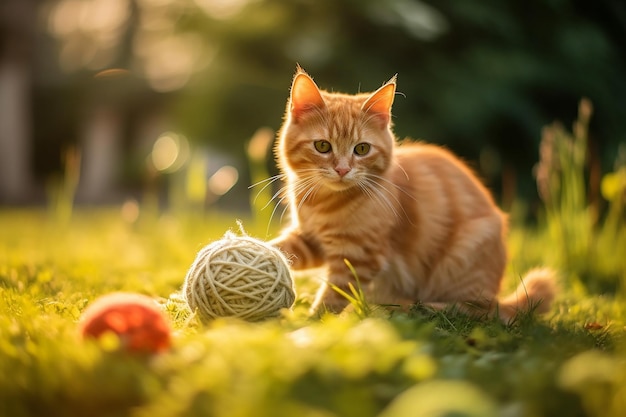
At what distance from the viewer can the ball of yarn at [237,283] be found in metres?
2.16

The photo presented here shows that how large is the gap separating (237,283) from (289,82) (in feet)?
18.3

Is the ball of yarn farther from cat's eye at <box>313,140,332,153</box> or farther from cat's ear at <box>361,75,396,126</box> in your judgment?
cat's ear at <box>361,75,396,126</box>

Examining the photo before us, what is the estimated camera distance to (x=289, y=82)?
24.5ft

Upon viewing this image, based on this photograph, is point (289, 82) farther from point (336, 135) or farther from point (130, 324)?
point (130, 324)

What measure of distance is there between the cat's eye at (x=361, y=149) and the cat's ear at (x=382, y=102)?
0.48 feet

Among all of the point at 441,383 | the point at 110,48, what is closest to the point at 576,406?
the point at 441,383

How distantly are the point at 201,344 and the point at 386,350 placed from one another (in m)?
0.49

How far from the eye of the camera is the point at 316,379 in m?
1.46

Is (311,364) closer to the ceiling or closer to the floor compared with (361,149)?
closer to the floor

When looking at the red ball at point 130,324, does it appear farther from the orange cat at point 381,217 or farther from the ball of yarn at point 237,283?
the orange cat at point 381,217

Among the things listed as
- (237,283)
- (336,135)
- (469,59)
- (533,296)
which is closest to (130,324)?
(237,283)

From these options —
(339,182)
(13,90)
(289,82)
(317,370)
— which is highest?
(13,90)

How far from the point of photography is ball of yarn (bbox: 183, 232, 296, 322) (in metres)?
2.16

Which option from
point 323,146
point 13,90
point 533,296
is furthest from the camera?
point 13,90
